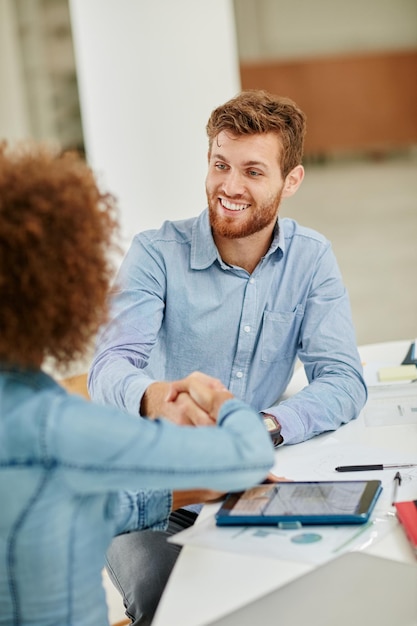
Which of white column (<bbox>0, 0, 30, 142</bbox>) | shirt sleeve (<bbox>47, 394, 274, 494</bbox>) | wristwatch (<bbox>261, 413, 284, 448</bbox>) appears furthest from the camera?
white column (<bbox>0, 0, 30, 142</bbox>)

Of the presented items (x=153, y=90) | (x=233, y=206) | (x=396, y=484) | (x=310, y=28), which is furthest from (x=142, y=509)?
(x=310, y=28)

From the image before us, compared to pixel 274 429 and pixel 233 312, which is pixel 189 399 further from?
pixel 233 312

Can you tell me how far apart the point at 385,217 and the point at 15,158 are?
287 inches

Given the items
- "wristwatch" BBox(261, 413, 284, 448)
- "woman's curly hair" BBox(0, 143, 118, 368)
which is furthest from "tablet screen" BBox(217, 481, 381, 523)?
"woman's curly hair" BBox(0, 143, 118, 368)

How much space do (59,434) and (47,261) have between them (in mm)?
212

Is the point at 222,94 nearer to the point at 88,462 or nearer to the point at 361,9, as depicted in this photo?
the point at 88,462

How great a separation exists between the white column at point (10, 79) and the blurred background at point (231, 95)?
0.02 meters

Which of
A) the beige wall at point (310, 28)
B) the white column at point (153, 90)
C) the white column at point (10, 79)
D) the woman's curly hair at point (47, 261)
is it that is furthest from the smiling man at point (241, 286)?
the beige wall at point (310, 28)

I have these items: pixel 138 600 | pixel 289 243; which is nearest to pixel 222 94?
pixel 289 243

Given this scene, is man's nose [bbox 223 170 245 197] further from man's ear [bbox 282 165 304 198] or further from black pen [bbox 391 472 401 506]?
black pen [bbox 391 472 401 506]

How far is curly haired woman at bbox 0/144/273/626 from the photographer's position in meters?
1.10

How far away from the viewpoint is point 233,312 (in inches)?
87.0

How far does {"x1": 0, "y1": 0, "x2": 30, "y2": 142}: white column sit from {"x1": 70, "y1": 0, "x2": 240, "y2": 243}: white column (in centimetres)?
393

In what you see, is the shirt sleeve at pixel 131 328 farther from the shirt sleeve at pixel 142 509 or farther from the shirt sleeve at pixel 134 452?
the shirt sleeve at pixel 134 452
